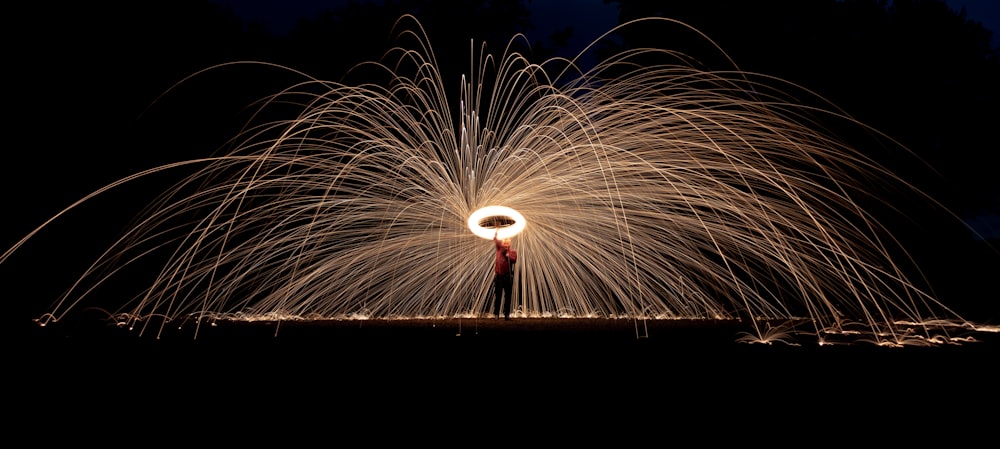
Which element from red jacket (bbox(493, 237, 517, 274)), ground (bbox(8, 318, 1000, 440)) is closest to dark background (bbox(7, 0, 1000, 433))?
ground (bbox(8, 318, 1000, 440))

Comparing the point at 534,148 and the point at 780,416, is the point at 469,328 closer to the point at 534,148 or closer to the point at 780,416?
the point at 534,148

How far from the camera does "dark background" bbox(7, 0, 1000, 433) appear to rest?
19.5 feet

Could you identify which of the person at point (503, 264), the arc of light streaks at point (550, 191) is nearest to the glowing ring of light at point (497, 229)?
the person at point (503, 264)

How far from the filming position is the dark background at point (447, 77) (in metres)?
5.96

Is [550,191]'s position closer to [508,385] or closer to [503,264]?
[503,264]

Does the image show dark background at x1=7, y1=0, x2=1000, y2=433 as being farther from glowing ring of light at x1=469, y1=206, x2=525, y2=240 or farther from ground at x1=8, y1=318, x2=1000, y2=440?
glowing ring of light at x1=469, y1=206, x2=525, y2=240

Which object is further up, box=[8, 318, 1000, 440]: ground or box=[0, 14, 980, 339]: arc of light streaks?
box=[0, 14, 980, 339]: arc of light streaks

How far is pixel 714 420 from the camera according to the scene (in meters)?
4.96

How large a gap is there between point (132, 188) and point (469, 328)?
9.82m

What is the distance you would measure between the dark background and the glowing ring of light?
11.6ft

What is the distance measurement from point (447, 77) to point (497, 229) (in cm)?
969

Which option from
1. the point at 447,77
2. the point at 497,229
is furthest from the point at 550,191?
the point at 447,77

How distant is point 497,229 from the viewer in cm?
1175

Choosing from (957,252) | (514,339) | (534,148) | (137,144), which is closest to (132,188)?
(137,144)
